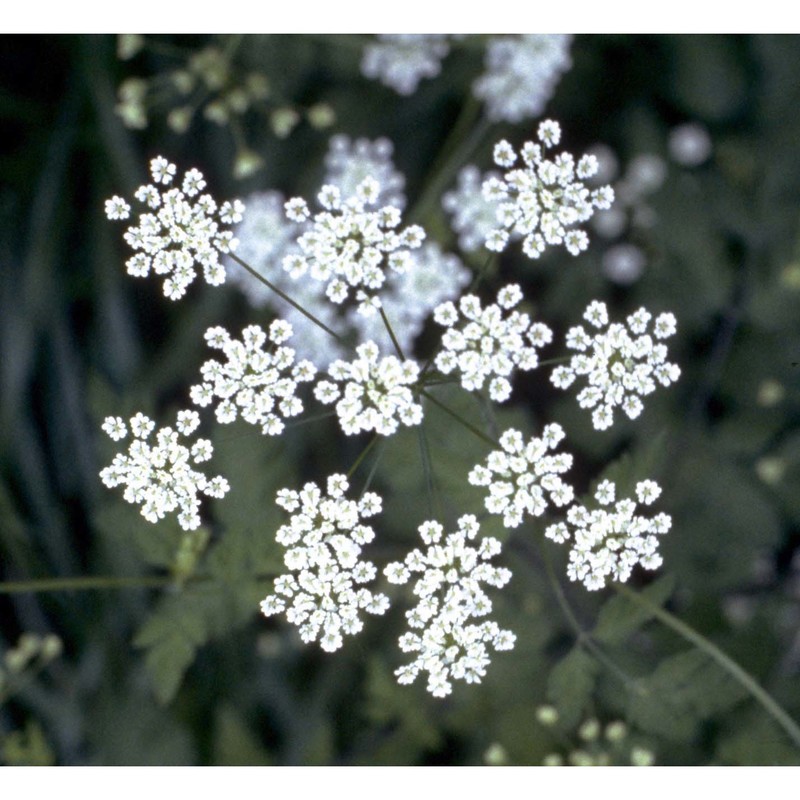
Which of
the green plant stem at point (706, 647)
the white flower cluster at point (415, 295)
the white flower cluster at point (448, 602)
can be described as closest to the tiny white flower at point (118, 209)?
the white flower cluster at point (415, 295)

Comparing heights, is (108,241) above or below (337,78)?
below

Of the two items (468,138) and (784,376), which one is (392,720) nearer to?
(784,376)

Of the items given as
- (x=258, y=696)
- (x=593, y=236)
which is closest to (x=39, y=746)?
(x=258, y=696)

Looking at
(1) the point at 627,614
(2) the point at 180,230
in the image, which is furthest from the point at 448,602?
(2) the point at 180,230

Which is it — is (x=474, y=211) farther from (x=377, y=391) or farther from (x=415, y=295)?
(x=377, y=391)

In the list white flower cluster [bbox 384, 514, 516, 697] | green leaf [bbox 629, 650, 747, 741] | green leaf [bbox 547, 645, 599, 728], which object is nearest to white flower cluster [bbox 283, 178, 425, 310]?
white flower cluster [bbox 384, 514, 516, 697]

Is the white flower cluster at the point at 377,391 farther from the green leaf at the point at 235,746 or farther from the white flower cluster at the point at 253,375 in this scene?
the green leaf at the point at 235,746
